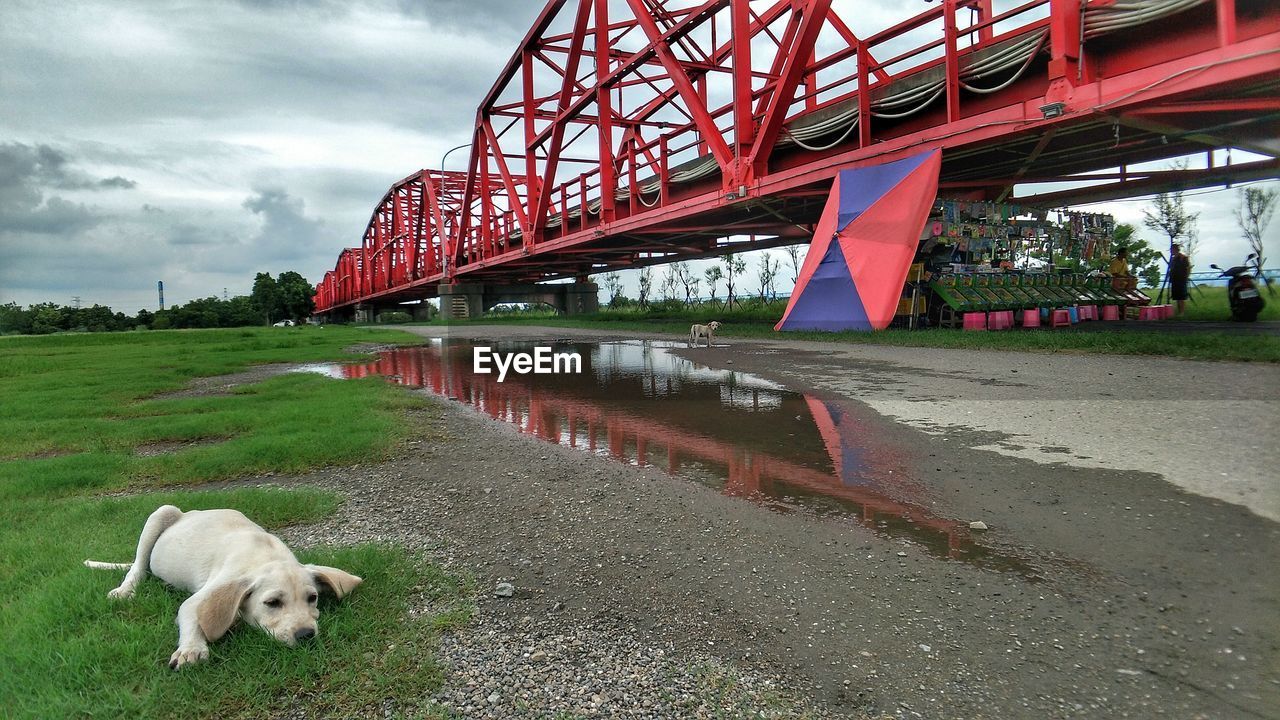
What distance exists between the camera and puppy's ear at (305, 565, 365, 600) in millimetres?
2582

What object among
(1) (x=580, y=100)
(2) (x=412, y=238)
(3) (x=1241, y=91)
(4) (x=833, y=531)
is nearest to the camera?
(4) (x=833, y=531)

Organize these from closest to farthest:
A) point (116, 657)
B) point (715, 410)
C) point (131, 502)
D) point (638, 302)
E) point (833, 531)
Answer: point (116, 657)
point (833, 531)
point (131, 502)
point (715, 410)
point (638, 302)

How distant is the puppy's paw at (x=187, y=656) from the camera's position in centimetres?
221

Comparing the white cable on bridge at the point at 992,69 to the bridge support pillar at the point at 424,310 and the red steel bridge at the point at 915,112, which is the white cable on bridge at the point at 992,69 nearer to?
the red steel bridge at the point at 915,112

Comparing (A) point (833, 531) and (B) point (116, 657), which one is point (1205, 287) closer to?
(A) point (833, 531)

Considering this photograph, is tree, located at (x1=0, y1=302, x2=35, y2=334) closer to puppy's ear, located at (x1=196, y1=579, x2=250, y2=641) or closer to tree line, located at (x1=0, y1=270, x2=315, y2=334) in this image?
tree line, located at (x1=0, y1=270, x2=315, y2=334)

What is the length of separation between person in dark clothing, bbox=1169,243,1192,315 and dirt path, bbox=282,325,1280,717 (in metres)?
11.8

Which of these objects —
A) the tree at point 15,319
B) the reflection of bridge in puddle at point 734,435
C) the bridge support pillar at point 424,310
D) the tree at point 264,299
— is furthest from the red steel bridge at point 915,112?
the tree at point 264,299

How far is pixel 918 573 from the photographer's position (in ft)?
9.91

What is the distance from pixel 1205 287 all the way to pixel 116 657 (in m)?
19.6

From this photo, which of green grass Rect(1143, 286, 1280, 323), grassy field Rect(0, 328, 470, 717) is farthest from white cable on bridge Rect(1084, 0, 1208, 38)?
grassy field Rect(0, 328, 470, 717)

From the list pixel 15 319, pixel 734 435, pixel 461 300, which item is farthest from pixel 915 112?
pixel 15 319

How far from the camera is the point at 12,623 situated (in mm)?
2492

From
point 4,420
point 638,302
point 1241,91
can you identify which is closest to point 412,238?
point 638,302
